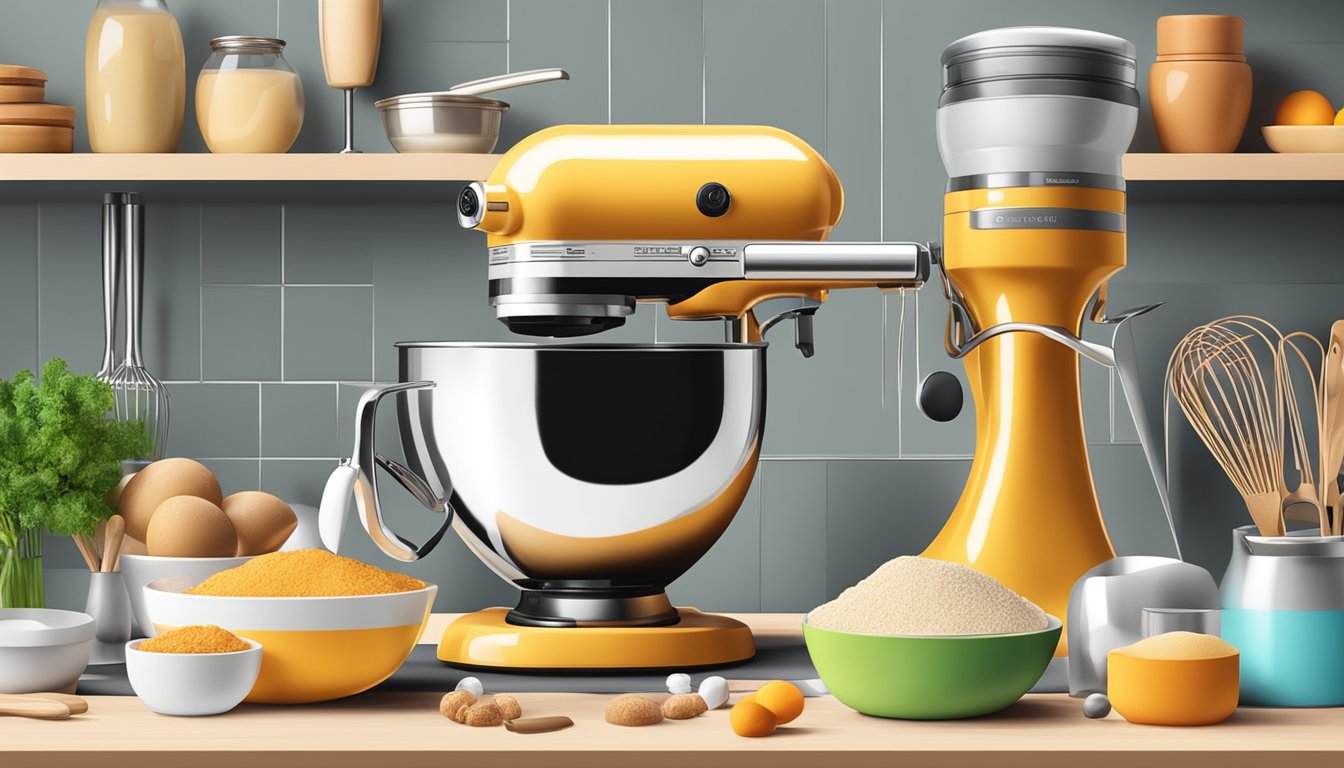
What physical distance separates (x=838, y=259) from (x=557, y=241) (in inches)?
8.1

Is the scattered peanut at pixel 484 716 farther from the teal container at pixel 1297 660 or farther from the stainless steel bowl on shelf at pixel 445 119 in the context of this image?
the stainless steel bowl on shelf at pixel 445 119

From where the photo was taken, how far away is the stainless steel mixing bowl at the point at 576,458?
3.38 ft

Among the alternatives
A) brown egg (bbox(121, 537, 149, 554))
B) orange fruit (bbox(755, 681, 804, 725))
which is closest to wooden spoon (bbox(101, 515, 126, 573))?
brown egg (bbox(121, 537, 149, 554))

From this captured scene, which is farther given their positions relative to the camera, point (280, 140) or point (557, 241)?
point (280, 140)

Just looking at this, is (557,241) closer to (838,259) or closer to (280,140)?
(838,259)

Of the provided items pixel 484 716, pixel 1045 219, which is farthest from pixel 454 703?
pixel 1045 219

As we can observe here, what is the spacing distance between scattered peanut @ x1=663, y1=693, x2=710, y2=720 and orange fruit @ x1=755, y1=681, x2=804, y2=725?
0.05m

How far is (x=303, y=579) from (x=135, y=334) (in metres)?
0.81

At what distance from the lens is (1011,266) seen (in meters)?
1.16

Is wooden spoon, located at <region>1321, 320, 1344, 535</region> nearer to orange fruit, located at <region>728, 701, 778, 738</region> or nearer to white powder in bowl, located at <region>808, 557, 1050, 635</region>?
white powder in bowl, located at <region>808, 557, 1050, 635</region>

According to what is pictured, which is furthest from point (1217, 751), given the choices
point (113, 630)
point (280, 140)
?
point (280, 140)

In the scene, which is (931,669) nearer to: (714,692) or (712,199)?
(714,692)

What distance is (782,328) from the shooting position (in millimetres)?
1654

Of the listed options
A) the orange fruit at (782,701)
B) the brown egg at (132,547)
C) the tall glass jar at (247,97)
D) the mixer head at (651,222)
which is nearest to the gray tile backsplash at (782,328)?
the tall glass jar at (247,97)
